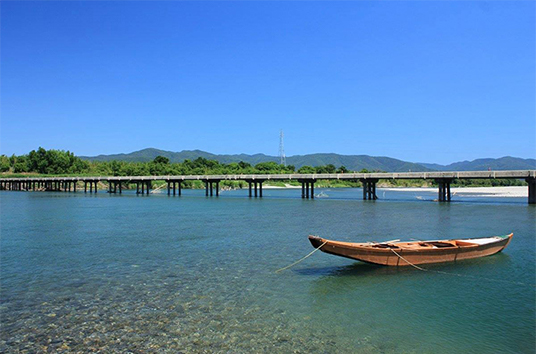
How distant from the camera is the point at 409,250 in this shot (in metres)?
16.8

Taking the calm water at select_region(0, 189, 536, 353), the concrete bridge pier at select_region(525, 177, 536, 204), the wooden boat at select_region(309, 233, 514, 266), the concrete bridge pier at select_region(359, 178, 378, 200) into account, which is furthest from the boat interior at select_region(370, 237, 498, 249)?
the concrete bridge pier at select_region(359, 178, 378, 200)

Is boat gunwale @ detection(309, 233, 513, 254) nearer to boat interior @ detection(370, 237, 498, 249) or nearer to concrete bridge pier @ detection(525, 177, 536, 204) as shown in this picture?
boat interior @ detection(370, 237, 498, 249)

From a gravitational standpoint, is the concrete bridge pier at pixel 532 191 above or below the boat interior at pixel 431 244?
above

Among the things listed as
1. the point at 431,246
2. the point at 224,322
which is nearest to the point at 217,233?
the point at 431,246

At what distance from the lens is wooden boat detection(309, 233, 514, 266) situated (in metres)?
15.5

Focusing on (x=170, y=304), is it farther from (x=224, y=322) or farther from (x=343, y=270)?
(x=343, y=270)

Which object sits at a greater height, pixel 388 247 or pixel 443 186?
pixel 443 186

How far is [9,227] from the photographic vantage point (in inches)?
1213

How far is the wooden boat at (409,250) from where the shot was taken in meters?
15.5

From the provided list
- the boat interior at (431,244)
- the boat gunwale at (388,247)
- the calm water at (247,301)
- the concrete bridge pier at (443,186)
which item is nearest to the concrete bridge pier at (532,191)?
the concrete bridge pier at (443,186)

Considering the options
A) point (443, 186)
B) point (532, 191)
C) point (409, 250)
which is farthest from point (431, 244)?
point (443, 186)

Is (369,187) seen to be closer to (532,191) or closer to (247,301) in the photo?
(532,191)

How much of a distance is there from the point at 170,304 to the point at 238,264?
19.1ft

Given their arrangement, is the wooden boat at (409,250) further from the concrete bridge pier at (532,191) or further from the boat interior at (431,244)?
the concrete bridge pier at (532,191)
